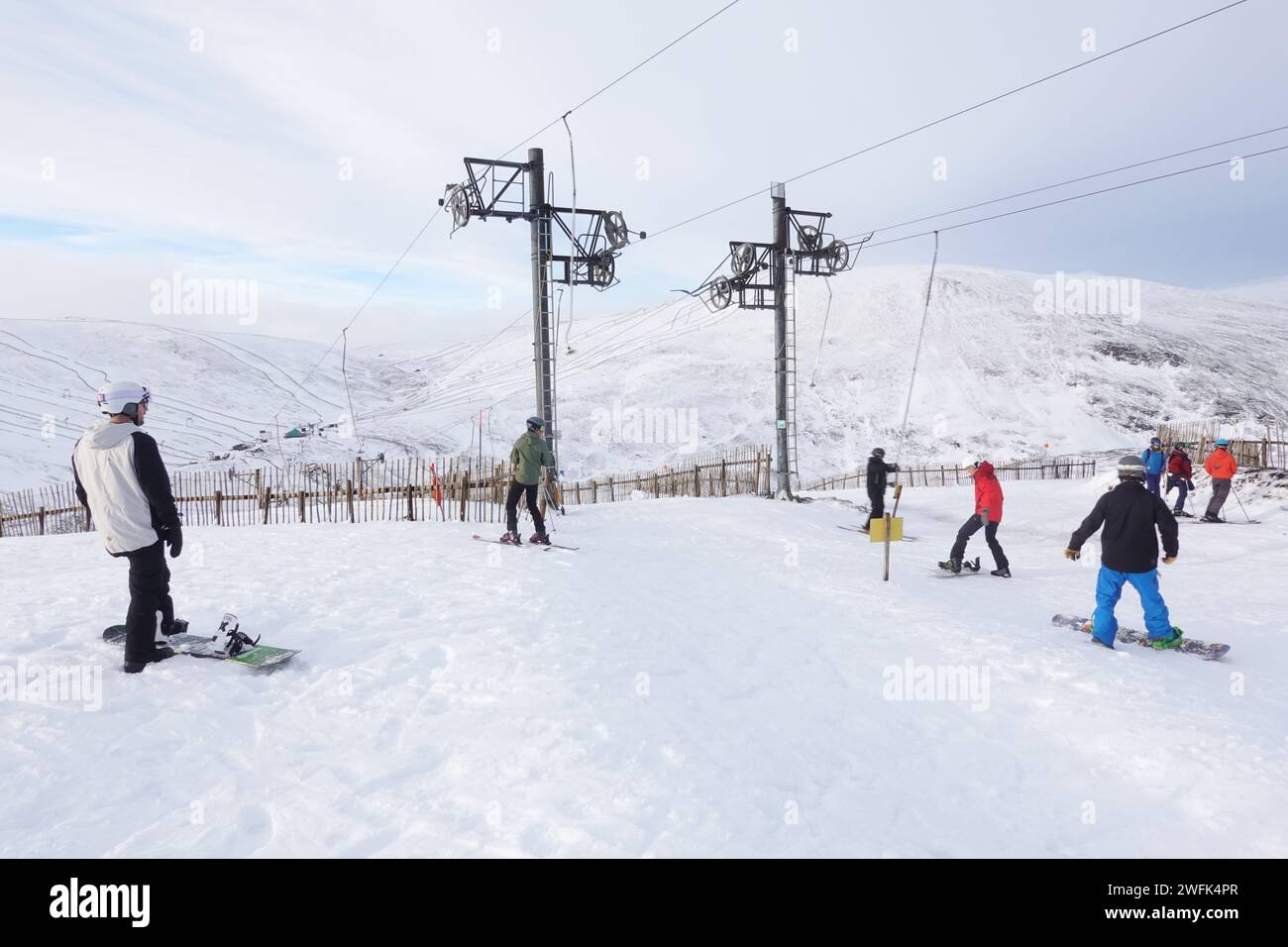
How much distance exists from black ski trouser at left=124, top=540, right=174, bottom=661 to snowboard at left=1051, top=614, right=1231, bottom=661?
8.48m

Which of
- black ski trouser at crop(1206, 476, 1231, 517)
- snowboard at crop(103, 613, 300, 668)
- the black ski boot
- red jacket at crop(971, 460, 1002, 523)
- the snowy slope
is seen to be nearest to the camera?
the snowy slope

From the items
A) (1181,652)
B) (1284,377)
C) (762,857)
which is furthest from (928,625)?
(1284,377)

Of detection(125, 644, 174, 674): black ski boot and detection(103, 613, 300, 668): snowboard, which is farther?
detection(103, 613, 300, 668): snowboard

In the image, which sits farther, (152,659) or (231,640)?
(231,640)

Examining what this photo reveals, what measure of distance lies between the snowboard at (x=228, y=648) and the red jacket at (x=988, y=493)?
933cm

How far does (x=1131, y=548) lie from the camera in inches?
263

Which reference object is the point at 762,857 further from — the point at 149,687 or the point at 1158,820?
the point at 149,687

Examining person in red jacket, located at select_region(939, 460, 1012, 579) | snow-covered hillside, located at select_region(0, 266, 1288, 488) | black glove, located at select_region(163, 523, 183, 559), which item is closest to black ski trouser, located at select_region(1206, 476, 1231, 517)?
person in red jacket, located at select_region(939, 460, 1012, 579)

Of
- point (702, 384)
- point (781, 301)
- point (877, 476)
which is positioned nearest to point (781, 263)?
point (781, 301)

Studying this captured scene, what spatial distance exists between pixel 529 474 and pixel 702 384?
39.3 metres

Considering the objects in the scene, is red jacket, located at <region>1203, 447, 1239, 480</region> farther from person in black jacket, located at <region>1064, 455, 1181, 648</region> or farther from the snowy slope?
person in black jacket, located at <region>1064, 455, 1181, 648</region>

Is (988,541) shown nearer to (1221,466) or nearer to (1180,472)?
(1221,466)

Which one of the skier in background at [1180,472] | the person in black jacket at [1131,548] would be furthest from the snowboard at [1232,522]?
the person in black jacket at [1131,548]

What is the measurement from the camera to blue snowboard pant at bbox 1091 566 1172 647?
6.79 meters
